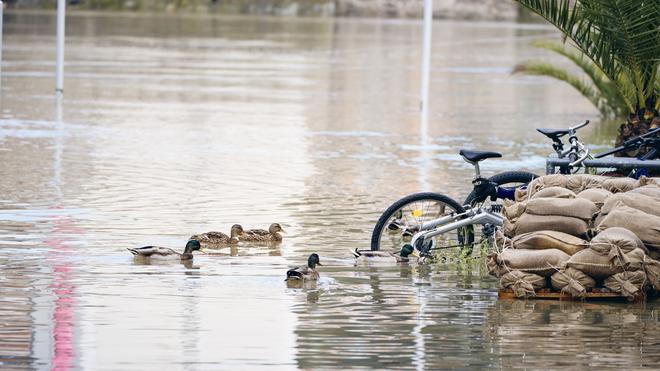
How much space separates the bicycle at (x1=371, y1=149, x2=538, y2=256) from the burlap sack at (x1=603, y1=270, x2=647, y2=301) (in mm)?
1496

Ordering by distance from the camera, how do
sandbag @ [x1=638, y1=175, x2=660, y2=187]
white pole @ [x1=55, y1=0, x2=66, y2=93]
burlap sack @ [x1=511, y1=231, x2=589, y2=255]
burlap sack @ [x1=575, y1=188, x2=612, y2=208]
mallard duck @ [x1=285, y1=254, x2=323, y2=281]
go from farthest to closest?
white pole @ [x1=55, y1=0, x2=66, y2=93] → sandbag @ [x1=638, y1=175, x2=660, y2=187] → burlap sack @ [x1=575, y1=188, x2=612, y2=208] → mallard duck @ [x1=285, y1=254, x2=323, y2=281] → burlap sack @ [x1=511, y1=231, x2=589, y2=255]

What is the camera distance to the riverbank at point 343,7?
11800 cm

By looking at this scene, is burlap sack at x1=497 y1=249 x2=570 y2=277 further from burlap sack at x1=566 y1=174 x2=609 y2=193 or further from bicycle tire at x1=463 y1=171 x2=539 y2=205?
bicycle tire at x1=463 y1=171 x2=539 y2=205

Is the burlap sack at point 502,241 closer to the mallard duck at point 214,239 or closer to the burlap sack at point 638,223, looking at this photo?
the burlap sack at point 638,223

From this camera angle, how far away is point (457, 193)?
17906 mm

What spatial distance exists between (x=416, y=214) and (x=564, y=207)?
1546 mm

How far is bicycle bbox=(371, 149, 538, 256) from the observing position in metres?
12.5

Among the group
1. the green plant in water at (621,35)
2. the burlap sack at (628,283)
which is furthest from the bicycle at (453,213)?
the green plant in water at (621,35)

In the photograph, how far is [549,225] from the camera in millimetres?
11688

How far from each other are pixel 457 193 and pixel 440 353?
858 cm

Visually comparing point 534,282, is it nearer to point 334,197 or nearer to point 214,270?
point 214,270

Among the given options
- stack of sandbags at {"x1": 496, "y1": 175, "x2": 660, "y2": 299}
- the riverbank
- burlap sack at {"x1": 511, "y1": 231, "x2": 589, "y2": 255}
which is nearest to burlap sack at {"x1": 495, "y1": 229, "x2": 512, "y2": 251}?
stack of sandbags at {"x1": 496, "y1": 175, "x2": 660, "y2": 299}

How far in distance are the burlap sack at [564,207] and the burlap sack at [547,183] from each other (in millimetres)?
395

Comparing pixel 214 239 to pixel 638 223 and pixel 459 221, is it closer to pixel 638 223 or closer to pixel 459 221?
pixel 459 221
